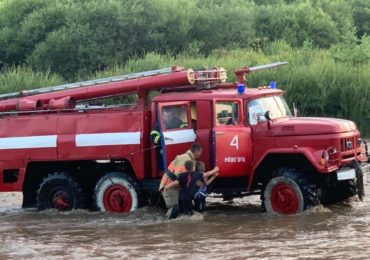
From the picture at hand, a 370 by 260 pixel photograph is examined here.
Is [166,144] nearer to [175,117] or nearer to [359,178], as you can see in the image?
[175,117]

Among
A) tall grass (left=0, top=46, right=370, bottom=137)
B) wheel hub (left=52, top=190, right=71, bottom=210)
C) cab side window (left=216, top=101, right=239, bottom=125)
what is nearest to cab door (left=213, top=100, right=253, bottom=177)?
cab side window (left=216, top=101, right=239, bottom=125)

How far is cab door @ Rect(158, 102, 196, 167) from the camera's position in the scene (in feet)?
45.6

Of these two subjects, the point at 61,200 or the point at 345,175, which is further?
the point at 61,200

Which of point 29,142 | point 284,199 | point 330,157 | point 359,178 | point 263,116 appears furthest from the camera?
point 29,142

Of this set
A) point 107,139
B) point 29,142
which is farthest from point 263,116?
point 29,142

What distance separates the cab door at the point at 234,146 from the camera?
44.5ft

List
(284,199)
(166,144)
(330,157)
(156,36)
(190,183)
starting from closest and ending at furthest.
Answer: (330,157)
(190,183)
(284,199)
(166,144)
(156,36)

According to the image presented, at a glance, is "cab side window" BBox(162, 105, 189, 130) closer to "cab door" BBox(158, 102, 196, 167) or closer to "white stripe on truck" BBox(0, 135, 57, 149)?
"cab door" BBox(158, 102, 196, 167)

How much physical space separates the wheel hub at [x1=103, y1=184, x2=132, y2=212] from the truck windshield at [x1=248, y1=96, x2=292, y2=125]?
2849 millimetres

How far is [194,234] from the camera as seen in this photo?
12.4m

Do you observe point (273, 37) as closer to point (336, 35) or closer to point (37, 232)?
point (336, 35)

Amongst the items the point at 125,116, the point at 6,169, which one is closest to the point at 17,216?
the point at 6,169

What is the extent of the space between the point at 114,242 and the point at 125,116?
123 inches

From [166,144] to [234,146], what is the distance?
127cm
